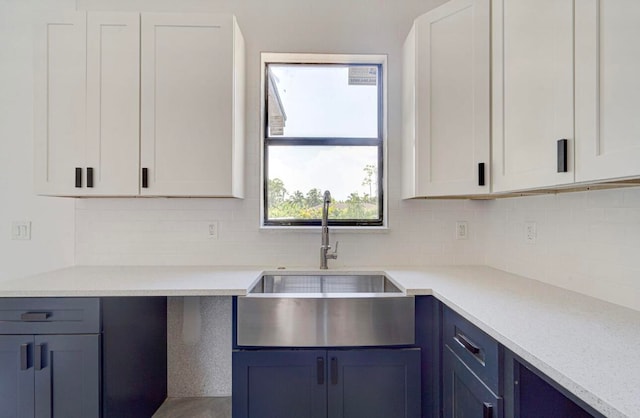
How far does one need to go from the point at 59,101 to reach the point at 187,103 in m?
0.69

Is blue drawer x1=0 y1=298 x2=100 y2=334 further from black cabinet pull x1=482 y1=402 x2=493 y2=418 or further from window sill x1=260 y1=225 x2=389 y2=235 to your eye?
black cabinet pull x1=482 y1=402 x2=493 y2=418

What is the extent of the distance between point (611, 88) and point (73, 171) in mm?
2361

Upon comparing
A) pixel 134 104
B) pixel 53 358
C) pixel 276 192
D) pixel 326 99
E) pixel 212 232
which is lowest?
pixel 53 358

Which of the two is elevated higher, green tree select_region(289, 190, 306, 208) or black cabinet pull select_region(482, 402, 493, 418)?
green tree select_region(289, 190, 306, 208)

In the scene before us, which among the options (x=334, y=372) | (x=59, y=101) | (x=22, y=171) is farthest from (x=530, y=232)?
(x=22, y=171)

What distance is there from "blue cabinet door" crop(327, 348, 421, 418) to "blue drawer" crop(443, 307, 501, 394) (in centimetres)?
23

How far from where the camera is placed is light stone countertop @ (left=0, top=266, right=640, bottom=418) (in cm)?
71

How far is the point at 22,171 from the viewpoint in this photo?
6.95 feet

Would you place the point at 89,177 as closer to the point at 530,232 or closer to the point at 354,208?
the point at 354,208

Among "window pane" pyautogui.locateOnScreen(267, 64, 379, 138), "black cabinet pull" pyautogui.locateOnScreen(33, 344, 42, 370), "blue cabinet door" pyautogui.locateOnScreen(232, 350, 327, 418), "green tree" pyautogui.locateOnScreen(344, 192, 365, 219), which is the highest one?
"window pane" pyautogui.locateOnScreen(267, 64, 379, 138)

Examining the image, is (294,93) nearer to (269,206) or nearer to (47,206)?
(269,206)

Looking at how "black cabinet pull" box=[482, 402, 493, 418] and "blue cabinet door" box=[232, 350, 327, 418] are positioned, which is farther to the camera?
"blue cabinet door" box=[232, 350, 327, 418]

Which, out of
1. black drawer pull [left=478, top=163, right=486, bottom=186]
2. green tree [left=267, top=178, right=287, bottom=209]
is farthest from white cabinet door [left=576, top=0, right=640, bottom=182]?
green tree [left=267, top=178, right=287, bottom=209]

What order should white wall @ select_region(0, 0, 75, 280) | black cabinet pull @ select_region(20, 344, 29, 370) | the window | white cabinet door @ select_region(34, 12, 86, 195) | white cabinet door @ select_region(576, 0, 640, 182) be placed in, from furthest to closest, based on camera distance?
the window < white wall @ select_region(0, 0, 75, 280) < white cabinet door @ select_region(34, 12, 86, 195) < black cabinet pull @ select_region(20, 344, 29, 370) < white cabinet door @ select_region(576, 0, 640, 182)
